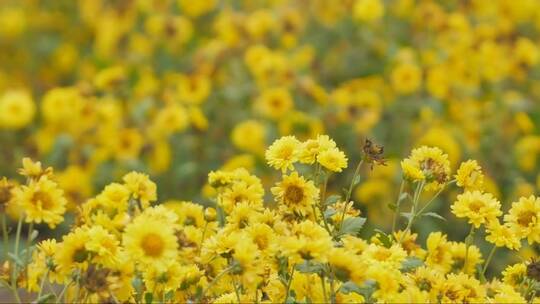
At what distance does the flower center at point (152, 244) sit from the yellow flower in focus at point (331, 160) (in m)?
0.36

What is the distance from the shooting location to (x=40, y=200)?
68.1 inches

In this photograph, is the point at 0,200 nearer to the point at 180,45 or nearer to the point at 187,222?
the point at 187,222

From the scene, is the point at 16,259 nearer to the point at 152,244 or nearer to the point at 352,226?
the point at 152,244

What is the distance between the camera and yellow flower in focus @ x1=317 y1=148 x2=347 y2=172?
182 centimetres

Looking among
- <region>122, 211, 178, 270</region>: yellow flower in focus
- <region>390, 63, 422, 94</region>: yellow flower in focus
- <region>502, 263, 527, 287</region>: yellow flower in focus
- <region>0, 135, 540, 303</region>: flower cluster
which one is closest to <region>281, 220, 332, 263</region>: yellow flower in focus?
<region>0, 135, 540, 303</region>: flower cluster

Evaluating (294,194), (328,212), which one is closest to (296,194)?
(294,194)

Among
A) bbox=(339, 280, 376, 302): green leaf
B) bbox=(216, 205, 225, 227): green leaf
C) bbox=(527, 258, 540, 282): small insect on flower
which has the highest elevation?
bbox=(216, 205, 225, 227): green leaf

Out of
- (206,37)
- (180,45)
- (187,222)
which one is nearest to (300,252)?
(187,222)

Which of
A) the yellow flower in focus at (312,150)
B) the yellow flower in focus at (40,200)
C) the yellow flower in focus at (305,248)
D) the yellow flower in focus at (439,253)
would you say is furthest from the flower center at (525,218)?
the yellow flower in focus at (40,200)

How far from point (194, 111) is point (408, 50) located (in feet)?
3.24

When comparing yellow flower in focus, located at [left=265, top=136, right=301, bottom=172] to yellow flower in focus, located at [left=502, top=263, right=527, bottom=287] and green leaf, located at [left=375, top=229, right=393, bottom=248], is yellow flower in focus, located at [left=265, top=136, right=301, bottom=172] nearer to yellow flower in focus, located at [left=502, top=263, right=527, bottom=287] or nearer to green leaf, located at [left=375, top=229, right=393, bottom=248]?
green leaf, located at [left=375, top=229, right=393, bottom=248]

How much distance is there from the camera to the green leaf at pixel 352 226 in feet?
6.14

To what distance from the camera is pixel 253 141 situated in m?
4.20

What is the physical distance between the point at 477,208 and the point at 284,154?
328 millimetres
